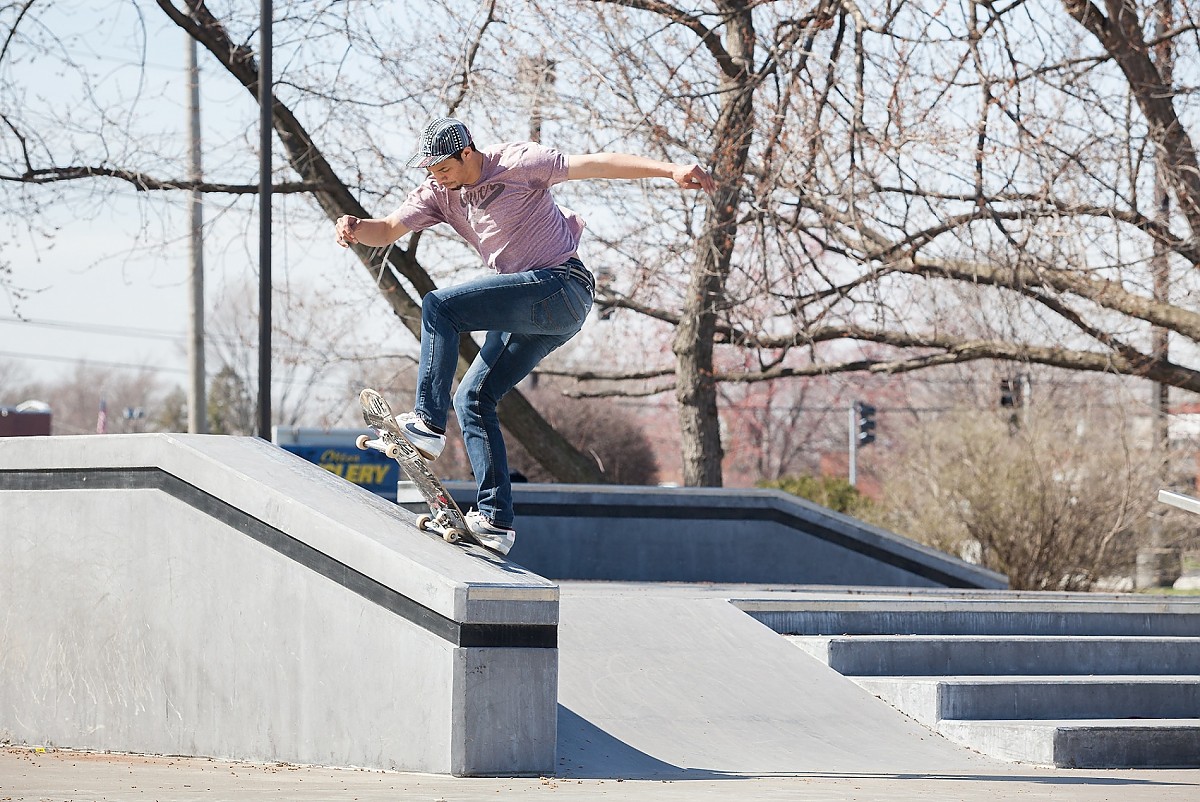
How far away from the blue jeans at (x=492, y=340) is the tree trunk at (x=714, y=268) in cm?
652

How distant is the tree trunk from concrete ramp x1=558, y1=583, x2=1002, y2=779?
6.21 meters

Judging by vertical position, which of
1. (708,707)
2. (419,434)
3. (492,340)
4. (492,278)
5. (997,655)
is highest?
(492,278)

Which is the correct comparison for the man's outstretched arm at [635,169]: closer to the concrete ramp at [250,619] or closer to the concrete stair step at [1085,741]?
the concrete ramp at [250,619]

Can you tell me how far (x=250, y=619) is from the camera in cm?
→ 604

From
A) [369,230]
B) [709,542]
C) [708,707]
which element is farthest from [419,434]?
[709,542]

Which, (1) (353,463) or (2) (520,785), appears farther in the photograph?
(1) (353,463)

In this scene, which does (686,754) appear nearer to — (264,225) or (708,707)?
(708,707)

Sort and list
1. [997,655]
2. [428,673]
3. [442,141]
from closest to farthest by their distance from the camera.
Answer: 1. [428,673]
2. [442,141]
3. [997,655]

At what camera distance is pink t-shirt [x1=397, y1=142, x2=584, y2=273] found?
5.72m

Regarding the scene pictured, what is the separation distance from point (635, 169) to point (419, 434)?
1516 mm

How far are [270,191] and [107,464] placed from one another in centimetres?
604

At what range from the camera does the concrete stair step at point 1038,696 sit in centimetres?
667

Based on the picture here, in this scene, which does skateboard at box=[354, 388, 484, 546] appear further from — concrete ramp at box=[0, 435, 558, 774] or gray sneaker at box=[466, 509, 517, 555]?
concrete ramp at box=[0, 435, 558, 774]

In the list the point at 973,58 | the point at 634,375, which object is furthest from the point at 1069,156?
the point at 634,375
